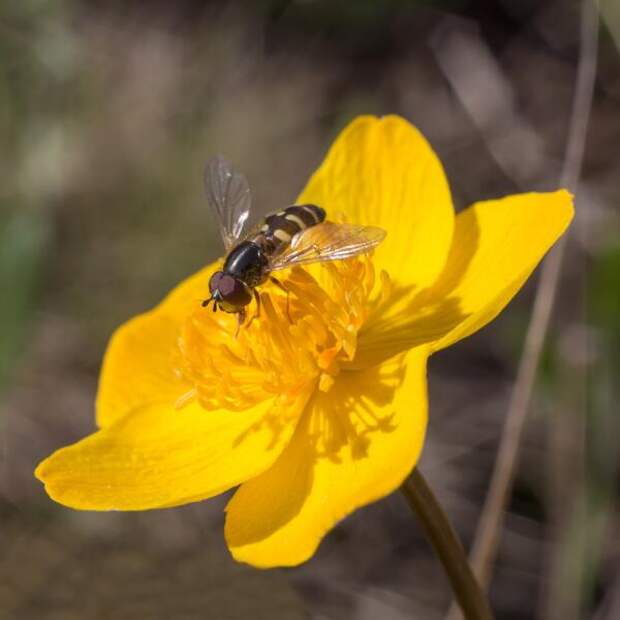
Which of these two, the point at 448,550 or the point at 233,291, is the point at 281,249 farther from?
the point at 448,550

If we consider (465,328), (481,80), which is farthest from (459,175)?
(465,328)

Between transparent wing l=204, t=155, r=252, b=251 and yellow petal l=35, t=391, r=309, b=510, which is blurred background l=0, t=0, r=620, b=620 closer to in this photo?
yellow petal l=35, t=391, r=309, b=510

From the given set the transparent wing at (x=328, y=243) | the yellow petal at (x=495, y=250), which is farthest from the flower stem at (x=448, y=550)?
the transparent wing at (x=328, y=243)

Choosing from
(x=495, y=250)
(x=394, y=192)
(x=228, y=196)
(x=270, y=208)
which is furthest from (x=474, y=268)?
(x=270, y=208)

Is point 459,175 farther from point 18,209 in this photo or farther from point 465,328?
point 465,328

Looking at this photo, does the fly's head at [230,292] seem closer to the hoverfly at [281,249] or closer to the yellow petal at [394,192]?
the hoverfly at [281,249]

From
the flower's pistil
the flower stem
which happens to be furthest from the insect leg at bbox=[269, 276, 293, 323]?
the flower stem

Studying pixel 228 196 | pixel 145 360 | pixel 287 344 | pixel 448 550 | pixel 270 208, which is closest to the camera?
pixel 448 550
